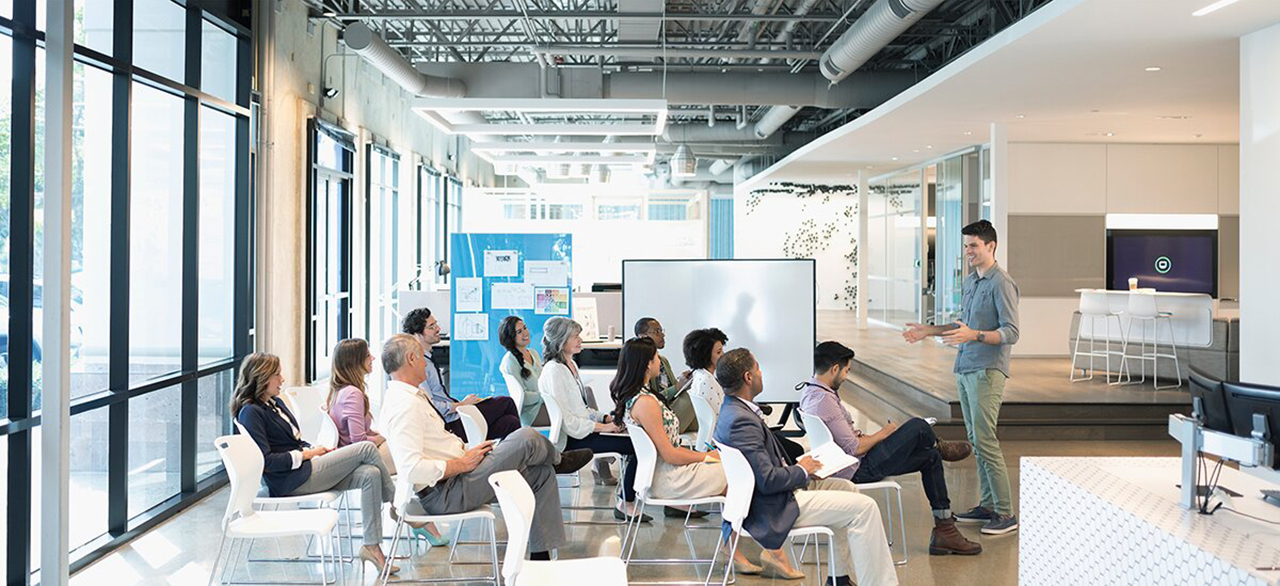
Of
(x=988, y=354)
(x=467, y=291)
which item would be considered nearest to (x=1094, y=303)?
(x=988, y=354)

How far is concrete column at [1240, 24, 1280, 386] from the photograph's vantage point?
20.2ft

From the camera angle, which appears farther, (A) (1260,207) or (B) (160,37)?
(A) (1260,207)

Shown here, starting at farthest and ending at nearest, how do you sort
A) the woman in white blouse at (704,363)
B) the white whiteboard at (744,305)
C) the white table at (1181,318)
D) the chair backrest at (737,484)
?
the white table at (1181,318) → the white whiteboard at (744,305) → the woman in white blouse at (704,363) → the chair backrest at (737,484)

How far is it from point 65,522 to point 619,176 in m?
24.3

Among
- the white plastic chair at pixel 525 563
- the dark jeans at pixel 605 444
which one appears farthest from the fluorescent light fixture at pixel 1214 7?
the white plastic chair at pixel 525 563

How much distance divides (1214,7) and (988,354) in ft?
7.86

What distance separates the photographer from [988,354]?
5.57 m

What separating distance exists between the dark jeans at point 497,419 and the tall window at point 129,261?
1789 millimetres

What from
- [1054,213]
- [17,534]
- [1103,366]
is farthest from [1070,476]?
[1054,213]

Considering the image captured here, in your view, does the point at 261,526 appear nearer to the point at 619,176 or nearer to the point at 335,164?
the point at 335,164

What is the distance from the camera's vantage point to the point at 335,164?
10234 mm

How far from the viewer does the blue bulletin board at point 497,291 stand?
823cm

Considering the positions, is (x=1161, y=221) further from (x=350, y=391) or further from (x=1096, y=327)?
(x=350, y=391)

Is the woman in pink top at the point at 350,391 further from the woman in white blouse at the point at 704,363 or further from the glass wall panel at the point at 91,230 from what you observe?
the woman in white blouse at the point at 704,363
